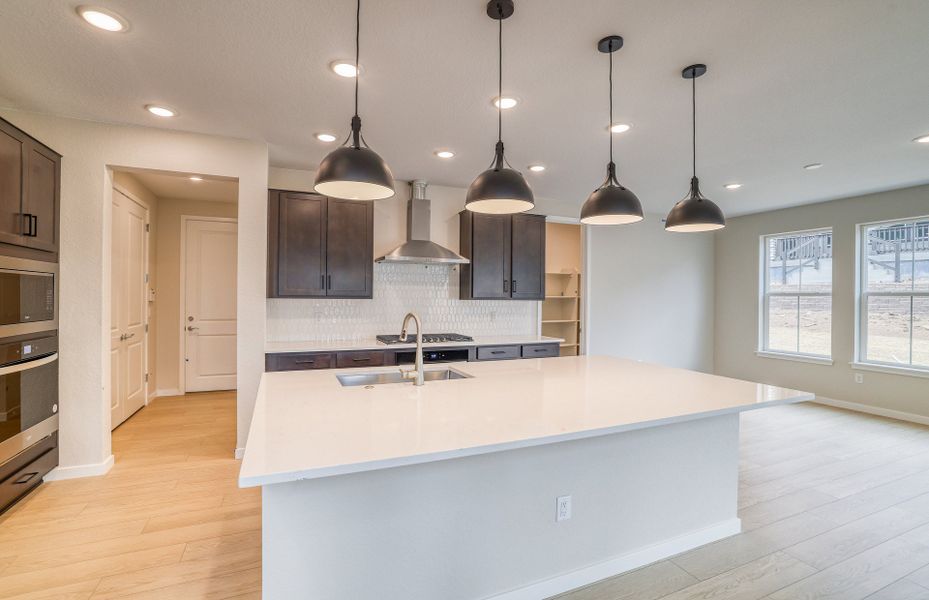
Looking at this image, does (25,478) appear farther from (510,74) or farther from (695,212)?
(695,212)

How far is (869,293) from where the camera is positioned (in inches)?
207

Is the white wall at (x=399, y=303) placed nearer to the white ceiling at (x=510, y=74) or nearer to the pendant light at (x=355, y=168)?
the white ceiling at (x=510, y=74)

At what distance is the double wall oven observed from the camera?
2.55 meters

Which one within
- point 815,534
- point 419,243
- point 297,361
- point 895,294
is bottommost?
point 815,534

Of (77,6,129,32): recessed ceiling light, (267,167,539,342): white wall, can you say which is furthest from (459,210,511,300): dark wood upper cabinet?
(77,6,129,32): recessed ceiling light

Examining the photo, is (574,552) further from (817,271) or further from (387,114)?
(817,271)

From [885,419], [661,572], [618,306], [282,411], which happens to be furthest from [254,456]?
[885,419]

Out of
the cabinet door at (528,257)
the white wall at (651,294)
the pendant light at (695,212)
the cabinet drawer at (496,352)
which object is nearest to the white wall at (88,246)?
the cabinet drawer at (496,352)

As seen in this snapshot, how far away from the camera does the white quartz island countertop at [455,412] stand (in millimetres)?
1349

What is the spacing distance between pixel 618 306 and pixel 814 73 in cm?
407

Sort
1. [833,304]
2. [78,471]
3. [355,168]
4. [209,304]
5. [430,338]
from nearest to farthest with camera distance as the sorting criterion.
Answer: [355,168] → [78,471] → [430,338] → [833,304] → [209,304]

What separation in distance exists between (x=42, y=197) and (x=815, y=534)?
5232 mm

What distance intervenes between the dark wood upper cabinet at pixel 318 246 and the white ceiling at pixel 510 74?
486mm

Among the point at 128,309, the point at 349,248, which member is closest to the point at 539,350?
the point at 349,248
